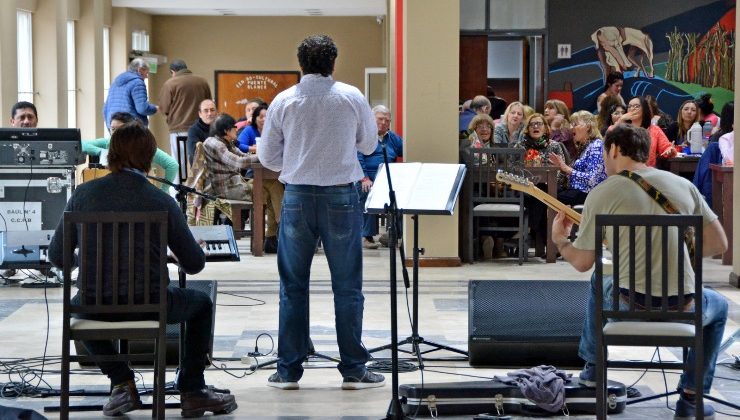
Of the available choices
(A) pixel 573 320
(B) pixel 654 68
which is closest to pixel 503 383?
(A) pixel 573 320

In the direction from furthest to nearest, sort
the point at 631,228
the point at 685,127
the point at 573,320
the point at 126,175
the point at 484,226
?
the point at 685,127 → the point at 484,226 → the point at 573,320 → the point at 126,175 → the point at 631,228

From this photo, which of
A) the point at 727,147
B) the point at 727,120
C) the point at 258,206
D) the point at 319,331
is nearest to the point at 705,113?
the point at 727,120

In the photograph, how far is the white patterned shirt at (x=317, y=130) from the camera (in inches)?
220

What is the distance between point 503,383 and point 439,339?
1507 millimetres

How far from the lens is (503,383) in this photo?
533 cm

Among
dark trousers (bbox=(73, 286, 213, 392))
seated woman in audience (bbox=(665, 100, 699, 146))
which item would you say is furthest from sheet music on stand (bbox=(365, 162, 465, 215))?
seated woman in audience (bbox=(665, 100, 699, 146))

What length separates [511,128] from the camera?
1077 centimetres

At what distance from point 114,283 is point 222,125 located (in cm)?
599

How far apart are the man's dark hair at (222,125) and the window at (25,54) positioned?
3.80 meters

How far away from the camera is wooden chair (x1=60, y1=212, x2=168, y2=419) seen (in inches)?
187

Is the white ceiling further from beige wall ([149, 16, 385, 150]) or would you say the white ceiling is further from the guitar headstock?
the guitar headstock

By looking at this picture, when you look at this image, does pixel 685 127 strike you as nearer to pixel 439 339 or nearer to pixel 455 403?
pixel 439 339

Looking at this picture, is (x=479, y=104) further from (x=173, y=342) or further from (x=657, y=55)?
(x=173, y=342)

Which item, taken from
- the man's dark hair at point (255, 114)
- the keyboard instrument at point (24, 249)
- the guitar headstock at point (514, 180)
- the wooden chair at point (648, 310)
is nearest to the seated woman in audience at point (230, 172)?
the man's dark hair at point (255, 114)
